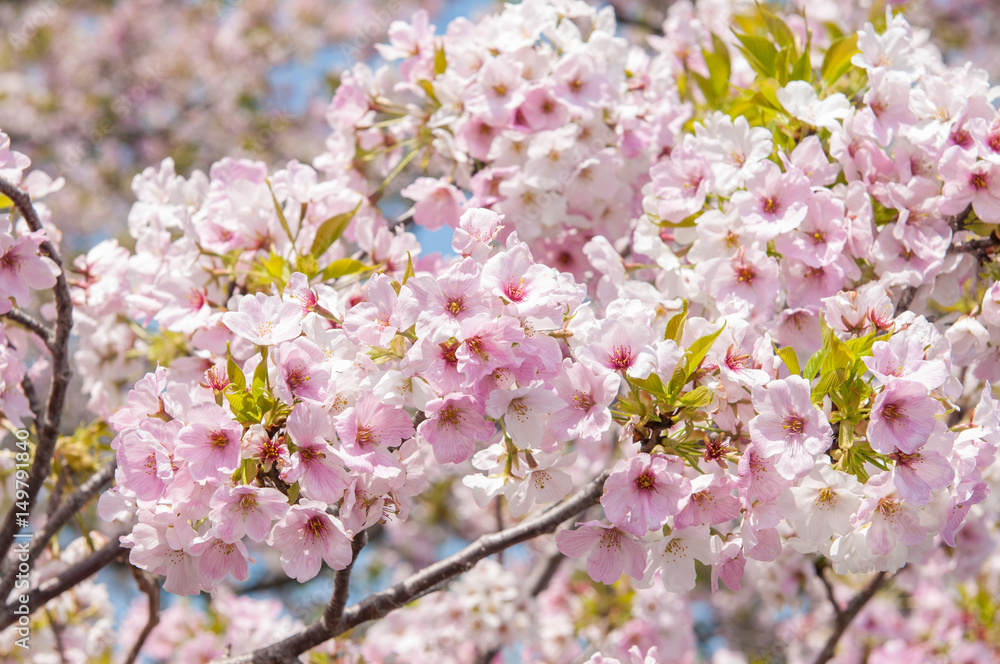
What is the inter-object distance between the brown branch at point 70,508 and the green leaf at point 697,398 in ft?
A: 5.38

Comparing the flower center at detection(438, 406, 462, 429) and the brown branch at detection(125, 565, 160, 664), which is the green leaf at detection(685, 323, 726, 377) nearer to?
the flower center at detection(438, 406, 462, 429)

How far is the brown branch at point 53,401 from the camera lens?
197 cm

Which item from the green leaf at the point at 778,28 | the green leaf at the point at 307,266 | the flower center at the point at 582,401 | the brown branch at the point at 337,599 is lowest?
the brown branch at the point at 337,599

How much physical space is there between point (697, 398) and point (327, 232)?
3.53 feet

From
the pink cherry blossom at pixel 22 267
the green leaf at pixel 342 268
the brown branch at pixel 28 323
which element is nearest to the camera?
the pink cherry blossom at pixel 22 267

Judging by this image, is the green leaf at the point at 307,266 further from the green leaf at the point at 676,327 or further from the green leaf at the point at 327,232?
the green leaf at the point at 676,327

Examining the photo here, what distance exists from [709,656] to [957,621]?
9.88ft

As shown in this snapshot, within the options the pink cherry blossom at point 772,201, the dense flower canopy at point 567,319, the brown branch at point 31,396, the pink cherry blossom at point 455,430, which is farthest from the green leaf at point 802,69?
the brown branch at point 31,396

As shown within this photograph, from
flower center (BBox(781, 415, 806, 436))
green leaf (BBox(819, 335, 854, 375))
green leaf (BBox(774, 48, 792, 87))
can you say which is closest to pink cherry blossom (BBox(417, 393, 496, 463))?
flower center (BBox(781, 415, 806, 436))

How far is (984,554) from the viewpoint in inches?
135

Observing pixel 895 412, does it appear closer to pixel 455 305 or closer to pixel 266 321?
pixel 455 305

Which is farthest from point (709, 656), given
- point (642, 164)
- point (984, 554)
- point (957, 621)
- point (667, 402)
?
point (667, 402)

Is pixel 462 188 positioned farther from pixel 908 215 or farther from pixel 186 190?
pixel 908 215

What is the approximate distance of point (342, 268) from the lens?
1884 mm
